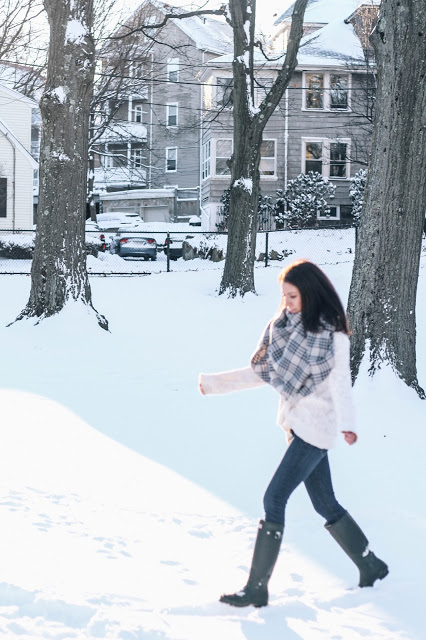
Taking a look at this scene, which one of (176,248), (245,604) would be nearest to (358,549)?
(245,604)

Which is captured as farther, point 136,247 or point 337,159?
point 337,159

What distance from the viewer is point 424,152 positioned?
366 inches

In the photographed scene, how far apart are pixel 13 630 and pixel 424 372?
8874 mm

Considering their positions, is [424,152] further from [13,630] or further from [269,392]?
[13,630]

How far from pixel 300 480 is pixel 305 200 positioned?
107ft

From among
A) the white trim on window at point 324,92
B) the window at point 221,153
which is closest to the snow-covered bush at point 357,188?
the white trim on window at point 324,92

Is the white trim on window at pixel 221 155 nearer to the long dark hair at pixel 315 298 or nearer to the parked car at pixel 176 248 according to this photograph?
the parked car at pixel 176 248

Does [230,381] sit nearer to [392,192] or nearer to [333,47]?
[392,192]

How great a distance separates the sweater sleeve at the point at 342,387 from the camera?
442 cm

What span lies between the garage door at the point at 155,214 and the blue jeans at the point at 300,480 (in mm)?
44196

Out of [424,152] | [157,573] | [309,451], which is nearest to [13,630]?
[157,573]

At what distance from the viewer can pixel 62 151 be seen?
510 inches

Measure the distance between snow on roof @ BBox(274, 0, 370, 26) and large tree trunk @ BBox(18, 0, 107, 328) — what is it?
3052cm

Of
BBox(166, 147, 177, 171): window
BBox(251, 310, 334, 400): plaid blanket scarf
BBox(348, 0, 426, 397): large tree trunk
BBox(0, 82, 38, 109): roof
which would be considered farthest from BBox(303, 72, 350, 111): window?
BBox(251, 310, 334, 400): plaid blanket scarf
